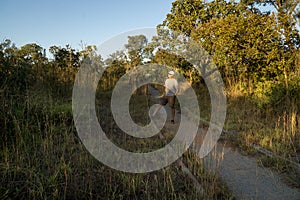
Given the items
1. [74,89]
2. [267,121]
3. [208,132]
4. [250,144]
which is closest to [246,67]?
[267,121]

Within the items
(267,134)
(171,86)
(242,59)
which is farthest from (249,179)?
(242,59)

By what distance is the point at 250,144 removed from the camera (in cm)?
460

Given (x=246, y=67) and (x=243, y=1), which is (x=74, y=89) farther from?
(x=243, y=1)

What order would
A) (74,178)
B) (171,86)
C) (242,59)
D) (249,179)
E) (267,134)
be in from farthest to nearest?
(242,59) < (171,86) < (267,134) < (249,179) < (74,178)

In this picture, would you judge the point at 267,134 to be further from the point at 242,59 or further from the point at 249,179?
the point at 242,59

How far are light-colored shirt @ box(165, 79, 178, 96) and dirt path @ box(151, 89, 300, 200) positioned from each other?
4206 millimetres

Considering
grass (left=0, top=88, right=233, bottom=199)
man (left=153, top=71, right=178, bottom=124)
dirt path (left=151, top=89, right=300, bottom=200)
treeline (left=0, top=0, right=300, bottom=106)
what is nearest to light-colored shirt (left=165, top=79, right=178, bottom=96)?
man (left=153, top=71, right=178, bottom=124)

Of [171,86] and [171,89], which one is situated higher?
[171,86]

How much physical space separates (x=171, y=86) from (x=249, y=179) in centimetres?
525

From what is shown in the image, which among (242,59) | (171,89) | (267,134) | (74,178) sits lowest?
(74,178)

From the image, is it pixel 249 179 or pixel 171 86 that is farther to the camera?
pixel 171 86

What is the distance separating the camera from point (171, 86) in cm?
807

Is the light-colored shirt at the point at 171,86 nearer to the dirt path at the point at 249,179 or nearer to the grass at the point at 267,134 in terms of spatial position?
the grass at the point at 267,134

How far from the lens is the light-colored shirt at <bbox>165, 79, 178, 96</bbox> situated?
8.02 m
